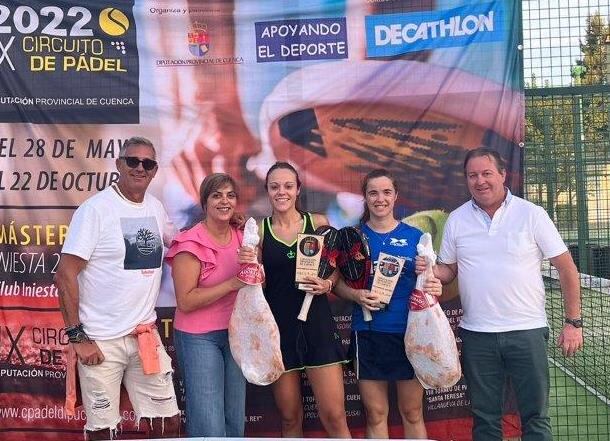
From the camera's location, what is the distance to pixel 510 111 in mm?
4012

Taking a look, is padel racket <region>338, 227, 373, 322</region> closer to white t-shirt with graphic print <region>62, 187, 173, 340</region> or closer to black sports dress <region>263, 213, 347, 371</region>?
black sports dress <region>263, 213, 347, 371</region>

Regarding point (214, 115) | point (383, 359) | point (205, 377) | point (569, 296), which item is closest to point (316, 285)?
point (383, 359)

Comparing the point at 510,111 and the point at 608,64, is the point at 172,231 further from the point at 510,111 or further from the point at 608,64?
the point at 608,64

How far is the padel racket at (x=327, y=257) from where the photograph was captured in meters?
3.31

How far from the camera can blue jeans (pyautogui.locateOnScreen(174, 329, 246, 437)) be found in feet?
10.8

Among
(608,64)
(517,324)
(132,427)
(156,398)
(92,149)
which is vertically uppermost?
(608,64)

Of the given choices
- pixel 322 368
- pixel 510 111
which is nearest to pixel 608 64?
pixel 510 111

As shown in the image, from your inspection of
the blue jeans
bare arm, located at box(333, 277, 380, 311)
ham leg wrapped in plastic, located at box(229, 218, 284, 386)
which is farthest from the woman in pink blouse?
bare arm, located at box(333, 277, 380, 311)

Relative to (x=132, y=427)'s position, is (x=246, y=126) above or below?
above

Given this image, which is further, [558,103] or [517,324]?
[558,103]

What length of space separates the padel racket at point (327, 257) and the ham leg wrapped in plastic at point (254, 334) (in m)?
0.18

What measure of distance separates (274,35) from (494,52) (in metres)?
1.37

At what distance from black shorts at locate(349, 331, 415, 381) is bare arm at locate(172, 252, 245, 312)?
741mm

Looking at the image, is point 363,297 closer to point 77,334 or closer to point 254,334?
point 254,334
